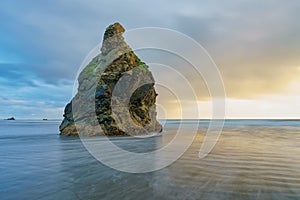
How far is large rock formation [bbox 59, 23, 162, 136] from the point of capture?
27062 mm

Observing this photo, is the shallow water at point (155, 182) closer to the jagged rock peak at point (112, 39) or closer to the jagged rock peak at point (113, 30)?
the jagged rock peak at point (112, 39)

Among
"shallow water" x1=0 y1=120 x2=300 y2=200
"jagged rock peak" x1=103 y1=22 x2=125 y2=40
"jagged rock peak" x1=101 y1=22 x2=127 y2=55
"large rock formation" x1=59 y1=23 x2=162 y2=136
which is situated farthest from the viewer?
"jagged rock peak" x1=103 y1=22 x2=125 y2=40

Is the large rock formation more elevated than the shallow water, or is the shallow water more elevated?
the large rock formation

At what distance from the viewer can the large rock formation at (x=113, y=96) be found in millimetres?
27062

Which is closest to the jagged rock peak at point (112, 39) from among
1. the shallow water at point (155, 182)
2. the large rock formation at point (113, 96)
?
the large rock formation at point (113, 96)

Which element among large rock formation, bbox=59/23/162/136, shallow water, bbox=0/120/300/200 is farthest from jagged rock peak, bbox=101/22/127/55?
shallow water, bbox=0/120/300/200

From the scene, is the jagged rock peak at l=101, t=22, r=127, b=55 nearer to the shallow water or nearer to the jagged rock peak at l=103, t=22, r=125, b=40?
the jagged rock peak at l=103, t=22, r=125, b=40

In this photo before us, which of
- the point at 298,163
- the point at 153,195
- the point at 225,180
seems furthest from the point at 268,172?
the point at 153,195

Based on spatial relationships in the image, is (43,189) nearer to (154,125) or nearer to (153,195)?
(153,195)

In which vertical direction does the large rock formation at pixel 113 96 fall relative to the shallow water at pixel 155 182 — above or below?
above

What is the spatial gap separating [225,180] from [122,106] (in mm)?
22635

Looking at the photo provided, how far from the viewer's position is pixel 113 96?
93.6 feet

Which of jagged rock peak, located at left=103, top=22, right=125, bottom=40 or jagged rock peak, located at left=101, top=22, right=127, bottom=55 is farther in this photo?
jagged rock peak, located at left=103, top=22, right=125, bottom=40

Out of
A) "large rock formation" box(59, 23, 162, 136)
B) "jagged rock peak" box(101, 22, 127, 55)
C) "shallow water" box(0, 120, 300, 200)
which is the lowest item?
"shallow water" box(0, 120, 300, 200)
